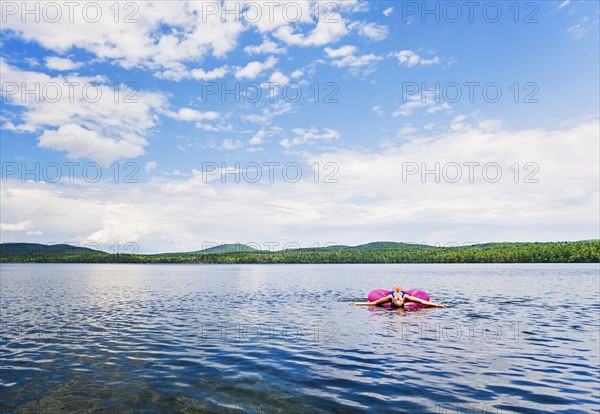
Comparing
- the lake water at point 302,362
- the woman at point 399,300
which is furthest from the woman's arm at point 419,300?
the lake water at point 302,362

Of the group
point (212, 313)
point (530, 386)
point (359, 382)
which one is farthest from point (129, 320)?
point (530, 386)

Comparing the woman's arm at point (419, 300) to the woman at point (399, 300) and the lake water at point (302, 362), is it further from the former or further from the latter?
the lake water at point (302, 362)

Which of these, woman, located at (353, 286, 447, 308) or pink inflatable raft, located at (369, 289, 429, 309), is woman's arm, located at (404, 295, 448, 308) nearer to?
woman, located at (353, 286, 447, 308)

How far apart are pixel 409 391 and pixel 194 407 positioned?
7.92 meters

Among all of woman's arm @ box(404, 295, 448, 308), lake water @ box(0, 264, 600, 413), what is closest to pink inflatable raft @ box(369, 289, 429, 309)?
woman's arm @ box(404, 295, 448, 308)

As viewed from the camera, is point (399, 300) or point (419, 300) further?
point (399, 300)

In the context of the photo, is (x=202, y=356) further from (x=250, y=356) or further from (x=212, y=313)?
(x=212, y=313)

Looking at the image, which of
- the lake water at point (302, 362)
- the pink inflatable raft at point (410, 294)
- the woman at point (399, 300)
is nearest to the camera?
the lake water at point (302, 362)

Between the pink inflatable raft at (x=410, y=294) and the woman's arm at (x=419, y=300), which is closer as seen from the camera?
the woman's arm at (x=419, y=300)

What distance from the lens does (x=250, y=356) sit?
2189cm

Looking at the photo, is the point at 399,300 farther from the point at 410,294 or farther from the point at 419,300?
the point at 419,300

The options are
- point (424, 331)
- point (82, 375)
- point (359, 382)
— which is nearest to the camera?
point (359, 382)

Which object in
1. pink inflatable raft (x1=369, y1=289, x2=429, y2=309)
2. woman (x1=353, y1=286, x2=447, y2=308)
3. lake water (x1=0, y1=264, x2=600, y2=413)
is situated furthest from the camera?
pink inflatable raft (x1=369, y1=289, x2=429, y2=309)

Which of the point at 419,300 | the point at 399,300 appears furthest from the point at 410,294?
the point at 399,300
